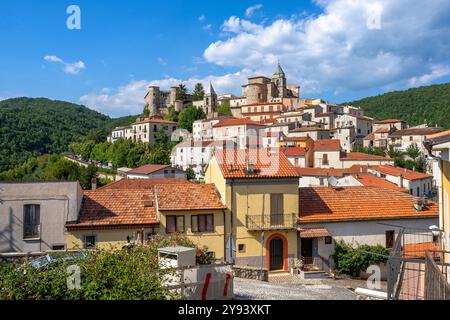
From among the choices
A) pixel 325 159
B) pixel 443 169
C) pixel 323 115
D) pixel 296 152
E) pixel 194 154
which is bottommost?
pixel 443 169

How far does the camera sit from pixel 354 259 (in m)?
25.3

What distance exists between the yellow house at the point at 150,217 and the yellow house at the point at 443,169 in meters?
13.1

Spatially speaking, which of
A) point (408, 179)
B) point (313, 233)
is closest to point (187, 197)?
point (313, 233)

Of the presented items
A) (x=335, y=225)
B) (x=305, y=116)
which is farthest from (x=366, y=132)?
(x=335, y=225)

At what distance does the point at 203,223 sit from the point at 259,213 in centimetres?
345

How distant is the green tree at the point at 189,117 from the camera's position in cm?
13225

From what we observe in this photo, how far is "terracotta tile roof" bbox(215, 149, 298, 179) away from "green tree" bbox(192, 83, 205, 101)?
12839 centimetres

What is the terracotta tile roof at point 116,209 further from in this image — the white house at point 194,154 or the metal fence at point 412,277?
the white house at point 194,154

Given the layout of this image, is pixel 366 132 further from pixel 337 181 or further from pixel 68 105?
pixel 68 105

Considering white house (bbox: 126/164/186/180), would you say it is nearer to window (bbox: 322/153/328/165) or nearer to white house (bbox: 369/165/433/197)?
window (bbox: 322/153/328/165)

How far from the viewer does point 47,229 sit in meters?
22.6

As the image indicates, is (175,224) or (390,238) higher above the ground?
(175,224)

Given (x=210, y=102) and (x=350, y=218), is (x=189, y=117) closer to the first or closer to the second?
(x=210, y=102)

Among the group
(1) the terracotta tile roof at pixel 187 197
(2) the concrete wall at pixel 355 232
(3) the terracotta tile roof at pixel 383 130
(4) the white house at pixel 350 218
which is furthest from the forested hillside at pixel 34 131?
(2) the concrete wall at pixel 355 232
